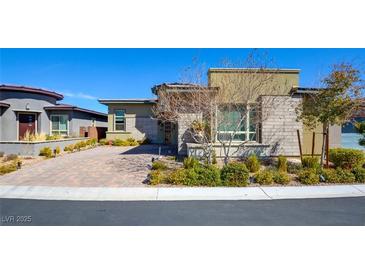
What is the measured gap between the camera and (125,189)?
6.88 meters

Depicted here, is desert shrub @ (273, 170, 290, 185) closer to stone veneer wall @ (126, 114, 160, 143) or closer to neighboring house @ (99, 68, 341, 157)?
neighboring house @ (99, 68, 341, 157)

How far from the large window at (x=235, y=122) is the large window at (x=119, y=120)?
11.9m

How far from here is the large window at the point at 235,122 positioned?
30.0ft

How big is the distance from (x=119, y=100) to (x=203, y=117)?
40.8 ft

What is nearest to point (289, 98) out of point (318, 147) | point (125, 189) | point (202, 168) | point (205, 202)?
point (318, 147)

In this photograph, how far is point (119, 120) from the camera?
20.4 metres

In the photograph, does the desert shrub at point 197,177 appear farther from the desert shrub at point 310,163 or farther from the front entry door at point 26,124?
the front entry door at point 26,124

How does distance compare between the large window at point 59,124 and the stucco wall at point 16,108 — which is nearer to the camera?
the stucco wall at point 16,108

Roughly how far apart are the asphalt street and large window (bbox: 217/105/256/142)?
3781mm

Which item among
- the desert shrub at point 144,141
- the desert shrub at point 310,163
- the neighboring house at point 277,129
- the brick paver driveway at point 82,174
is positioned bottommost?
the brick paver driveway at point 82,174

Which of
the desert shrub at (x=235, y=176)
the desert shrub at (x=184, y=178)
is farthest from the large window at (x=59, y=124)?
the desert shrub at (x=235, y=176)

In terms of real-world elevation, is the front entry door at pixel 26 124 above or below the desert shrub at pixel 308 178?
above

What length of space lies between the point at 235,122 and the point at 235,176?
4.06 m

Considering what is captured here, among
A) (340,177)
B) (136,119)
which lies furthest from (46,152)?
(340,177)
